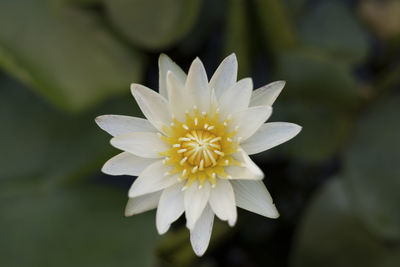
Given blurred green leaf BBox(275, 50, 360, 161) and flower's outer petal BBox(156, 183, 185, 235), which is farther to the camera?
blurred green leaf BBox(275, 50, 360, 161)

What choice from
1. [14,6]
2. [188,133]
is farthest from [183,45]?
[188,133]

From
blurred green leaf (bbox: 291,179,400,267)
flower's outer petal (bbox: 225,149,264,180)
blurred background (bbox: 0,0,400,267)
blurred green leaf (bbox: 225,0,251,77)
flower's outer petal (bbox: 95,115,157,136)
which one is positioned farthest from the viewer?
blurred green leaf (bbox: 291,179,400,267)

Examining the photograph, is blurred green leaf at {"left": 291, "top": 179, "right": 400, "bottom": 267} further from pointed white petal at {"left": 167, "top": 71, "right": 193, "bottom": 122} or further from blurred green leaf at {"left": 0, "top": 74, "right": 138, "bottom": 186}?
pointed white petal at {"left": 167, "top": 71, "right": 193, "bottom": 122}

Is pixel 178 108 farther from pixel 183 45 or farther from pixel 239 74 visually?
pixel 183 45

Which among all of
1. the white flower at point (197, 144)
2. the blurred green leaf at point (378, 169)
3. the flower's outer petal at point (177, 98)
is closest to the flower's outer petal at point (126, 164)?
the white flower at point (197, 144)

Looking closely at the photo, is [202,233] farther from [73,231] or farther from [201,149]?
[73,231]

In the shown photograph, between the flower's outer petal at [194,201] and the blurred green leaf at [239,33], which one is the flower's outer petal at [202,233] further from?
the blurred green leaf at [239,33]

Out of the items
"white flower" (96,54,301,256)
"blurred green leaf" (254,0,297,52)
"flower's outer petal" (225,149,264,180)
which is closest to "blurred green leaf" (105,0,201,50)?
"blurred green leaf" (254,0,297,52)
